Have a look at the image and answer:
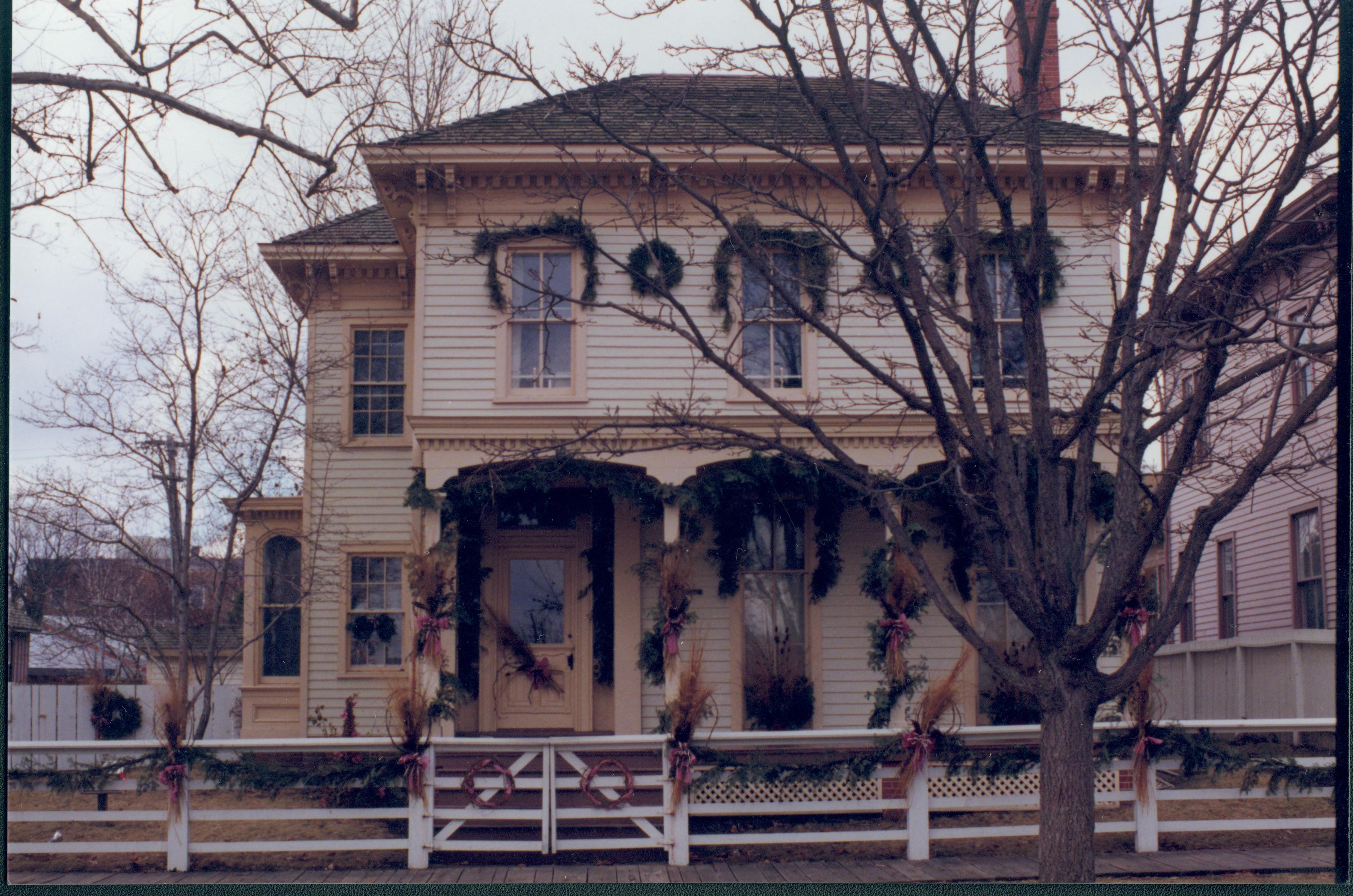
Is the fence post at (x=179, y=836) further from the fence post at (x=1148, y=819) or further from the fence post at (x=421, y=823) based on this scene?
the fence post at (x=1148, y=819)

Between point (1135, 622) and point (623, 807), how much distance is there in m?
4.90

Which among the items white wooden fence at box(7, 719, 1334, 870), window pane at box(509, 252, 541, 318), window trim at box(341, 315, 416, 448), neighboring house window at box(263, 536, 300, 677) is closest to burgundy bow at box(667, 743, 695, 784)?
white wooden fence at box(7, 719, 1334, 870)

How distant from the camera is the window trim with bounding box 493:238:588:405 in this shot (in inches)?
465

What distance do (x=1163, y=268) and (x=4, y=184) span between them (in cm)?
522

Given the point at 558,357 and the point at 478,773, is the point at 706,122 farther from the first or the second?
the point at 478,773

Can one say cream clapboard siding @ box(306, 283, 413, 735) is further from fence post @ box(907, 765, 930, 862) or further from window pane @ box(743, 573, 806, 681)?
fence post @ box(907, 765, 930, 862)

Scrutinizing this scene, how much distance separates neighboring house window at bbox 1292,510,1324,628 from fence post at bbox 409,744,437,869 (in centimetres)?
1138

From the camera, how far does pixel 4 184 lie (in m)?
4.35

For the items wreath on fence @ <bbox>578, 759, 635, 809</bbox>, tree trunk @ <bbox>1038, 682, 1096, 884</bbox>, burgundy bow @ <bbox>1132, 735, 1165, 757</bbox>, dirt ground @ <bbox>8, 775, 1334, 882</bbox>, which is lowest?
dirt ground @ <bbox>8, 775, 1334, 882</bbox>

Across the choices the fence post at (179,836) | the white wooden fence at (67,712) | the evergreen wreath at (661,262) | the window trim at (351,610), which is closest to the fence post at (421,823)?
the fence post at (179,836)

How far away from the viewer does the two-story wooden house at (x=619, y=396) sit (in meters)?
11.4

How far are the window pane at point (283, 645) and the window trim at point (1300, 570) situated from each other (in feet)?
43.4

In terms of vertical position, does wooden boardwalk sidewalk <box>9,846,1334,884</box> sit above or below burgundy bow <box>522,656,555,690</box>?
below

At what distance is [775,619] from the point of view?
12594mm
